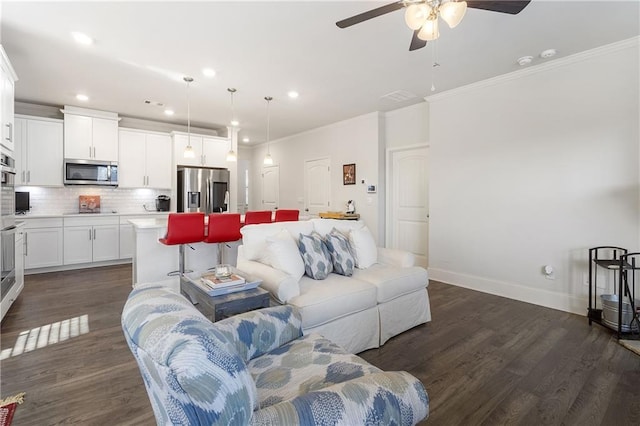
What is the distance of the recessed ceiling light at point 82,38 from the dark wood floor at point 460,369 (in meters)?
2.77

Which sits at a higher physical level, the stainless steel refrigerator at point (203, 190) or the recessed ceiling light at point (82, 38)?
the recessed ceiling light at point (82, 38)

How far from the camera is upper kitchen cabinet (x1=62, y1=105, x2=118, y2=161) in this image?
521cm

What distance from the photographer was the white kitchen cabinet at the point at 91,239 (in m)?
5.14

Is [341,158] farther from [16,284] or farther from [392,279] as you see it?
[16,284]

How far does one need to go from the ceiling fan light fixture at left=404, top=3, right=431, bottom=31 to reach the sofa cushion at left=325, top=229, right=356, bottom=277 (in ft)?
5.89

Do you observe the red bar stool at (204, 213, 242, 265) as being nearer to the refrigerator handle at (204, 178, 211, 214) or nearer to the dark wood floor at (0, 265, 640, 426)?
the dark wood floor at (0, 265, 640, 426)

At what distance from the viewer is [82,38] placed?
2973 mm

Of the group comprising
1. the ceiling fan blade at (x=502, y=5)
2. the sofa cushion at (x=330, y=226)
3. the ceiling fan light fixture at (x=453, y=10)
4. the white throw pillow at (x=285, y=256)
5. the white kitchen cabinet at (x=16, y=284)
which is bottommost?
the white kitchen cabinet at (x=16, y=284)

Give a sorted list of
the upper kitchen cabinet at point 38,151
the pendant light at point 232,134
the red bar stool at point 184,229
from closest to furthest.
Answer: the red bar stool at point 184,229, the pendant light at point 232,134, the upper kitchen cabinet at point 38,151

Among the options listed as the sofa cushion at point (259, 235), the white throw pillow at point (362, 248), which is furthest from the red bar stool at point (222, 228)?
the white throw pillow at point (362, 248)

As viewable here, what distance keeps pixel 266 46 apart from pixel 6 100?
2.67 meters

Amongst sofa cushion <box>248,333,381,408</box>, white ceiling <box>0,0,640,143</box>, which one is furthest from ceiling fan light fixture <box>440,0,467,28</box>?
sofa cushion <box>248,333,381,408</box>

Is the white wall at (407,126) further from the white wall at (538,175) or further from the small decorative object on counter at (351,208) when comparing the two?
the small decorative object on counter at (351,208)

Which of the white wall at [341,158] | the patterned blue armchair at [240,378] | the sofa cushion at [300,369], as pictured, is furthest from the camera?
the white wall at [341,158]
